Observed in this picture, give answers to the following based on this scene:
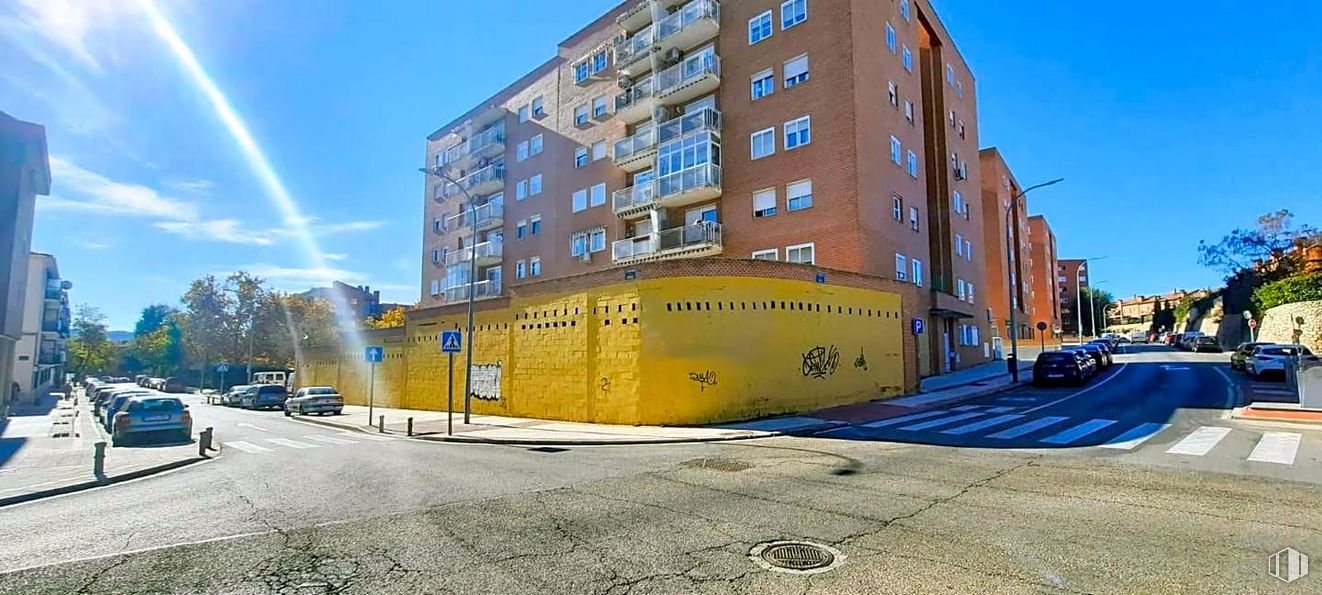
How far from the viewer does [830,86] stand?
24719 millimetres

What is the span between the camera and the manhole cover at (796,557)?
16.2 feet

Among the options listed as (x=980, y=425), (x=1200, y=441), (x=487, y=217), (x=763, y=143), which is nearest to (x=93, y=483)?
(x=980, y=425)

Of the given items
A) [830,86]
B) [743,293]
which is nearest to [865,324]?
[743,293]

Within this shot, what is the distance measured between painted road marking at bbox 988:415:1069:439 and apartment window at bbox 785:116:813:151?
47.5 ft

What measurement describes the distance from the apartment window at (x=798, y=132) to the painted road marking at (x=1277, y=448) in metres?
17.3

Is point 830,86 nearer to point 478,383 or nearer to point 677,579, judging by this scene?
point 478,383

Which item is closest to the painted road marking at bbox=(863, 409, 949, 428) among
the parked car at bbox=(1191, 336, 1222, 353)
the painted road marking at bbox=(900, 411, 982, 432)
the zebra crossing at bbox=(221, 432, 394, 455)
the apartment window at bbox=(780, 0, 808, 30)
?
the painted road marking at bbox=(900, 411, 982, 432)

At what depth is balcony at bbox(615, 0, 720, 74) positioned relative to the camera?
28875mm

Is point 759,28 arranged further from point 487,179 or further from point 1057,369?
point 487,179

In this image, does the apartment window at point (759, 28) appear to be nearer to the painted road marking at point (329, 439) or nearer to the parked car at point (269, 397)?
the painted road marking at point (329, 439)

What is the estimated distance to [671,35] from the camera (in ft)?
97.7

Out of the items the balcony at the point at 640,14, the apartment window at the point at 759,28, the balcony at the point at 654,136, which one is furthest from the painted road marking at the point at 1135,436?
the balcony at the point at 640,14

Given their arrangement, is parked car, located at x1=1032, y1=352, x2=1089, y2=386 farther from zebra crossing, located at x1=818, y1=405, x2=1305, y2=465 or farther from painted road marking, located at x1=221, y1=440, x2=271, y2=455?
painted road marking, located at x1=221, y1=440, x2=271, y2=455

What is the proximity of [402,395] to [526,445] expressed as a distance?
16979 millimetres
